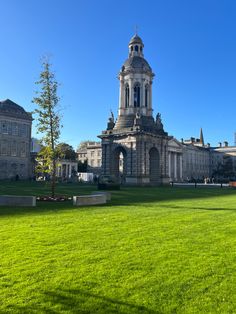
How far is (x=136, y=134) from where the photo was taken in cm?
5544

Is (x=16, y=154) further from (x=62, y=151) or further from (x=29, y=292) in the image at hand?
(x=29, y=292)

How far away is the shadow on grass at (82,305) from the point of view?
4934mm

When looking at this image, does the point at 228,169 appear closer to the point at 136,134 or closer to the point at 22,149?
the point at 22,149

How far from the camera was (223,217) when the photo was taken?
45.2 feet

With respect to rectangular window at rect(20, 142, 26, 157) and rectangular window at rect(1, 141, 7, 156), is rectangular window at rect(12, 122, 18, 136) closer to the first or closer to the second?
rectangular window at rect(20, 142, 26, 157)

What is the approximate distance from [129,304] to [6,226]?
700cm

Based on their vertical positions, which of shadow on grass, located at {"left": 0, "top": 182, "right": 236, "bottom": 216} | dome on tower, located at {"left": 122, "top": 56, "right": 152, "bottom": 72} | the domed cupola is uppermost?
the domed cupola

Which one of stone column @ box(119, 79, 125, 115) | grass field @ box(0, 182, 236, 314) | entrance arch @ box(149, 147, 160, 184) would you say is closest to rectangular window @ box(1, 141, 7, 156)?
stone column @ box(119, 79, 125, 115)

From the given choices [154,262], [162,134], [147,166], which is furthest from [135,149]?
[154,262]

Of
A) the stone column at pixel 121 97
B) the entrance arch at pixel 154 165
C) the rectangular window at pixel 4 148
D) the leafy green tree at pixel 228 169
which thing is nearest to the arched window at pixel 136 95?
the stone column at pixel 121 97

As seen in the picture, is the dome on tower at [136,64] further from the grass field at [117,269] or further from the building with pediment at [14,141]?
the grass field at [117,269]

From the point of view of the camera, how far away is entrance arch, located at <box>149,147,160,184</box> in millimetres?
59144

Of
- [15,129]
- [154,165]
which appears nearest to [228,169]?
[154,165]

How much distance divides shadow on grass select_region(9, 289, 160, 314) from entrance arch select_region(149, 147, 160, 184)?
53.6 metres
